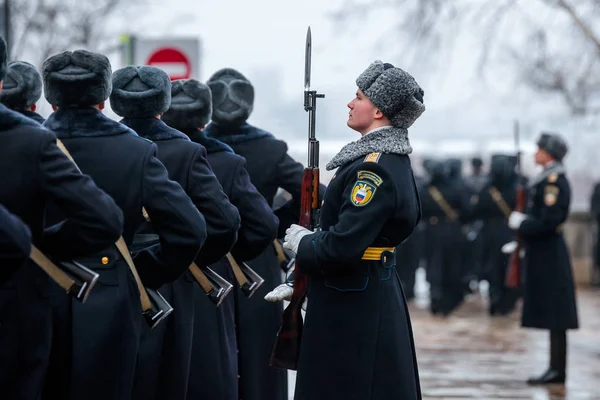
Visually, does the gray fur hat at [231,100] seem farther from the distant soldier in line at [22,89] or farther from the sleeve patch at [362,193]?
the sleeve patch at [362,193]

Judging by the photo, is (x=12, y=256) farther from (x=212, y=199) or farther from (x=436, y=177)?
(x=436, y=177)

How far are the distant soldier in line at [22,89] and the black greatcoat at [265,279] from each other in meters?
1.70

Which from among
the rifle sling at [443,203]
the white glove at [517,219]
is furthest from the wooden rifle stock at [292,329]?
the rifle sling at [443,203]

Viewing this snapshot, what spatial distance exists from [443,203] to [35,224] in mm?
12590

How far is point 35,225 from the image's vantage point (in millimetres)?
4801

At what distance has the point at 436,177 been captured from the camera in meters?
17.1

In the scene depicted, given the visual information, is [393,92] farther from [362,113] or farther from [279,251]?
[279,251]

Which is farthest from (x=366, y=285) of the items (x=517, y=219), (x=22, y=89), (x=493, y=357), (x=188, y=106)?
(x=493, y=357)

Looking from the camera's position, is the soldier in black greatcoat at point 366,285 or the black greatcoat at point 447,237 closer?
the soldier in black greatcoat at point 366,285

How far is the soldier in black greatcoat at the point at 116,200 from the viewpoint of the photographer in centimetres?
512

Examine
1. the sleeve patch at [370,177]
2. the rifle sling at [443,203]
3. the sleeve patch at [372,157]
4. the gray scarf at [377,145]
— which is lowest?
the rifle sling at [443,203]

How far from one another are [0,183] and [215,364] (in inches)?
83.8

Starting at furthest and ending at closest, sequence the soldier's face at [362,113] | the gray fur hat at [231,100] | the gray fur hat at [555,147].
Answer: the gray fur hat at [555,147] < the gray fur hat at [231,100] < the soldier's face at [362,113]

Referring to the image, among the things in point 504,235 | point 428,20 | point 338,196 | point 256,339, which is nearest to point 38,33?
point 428,20
